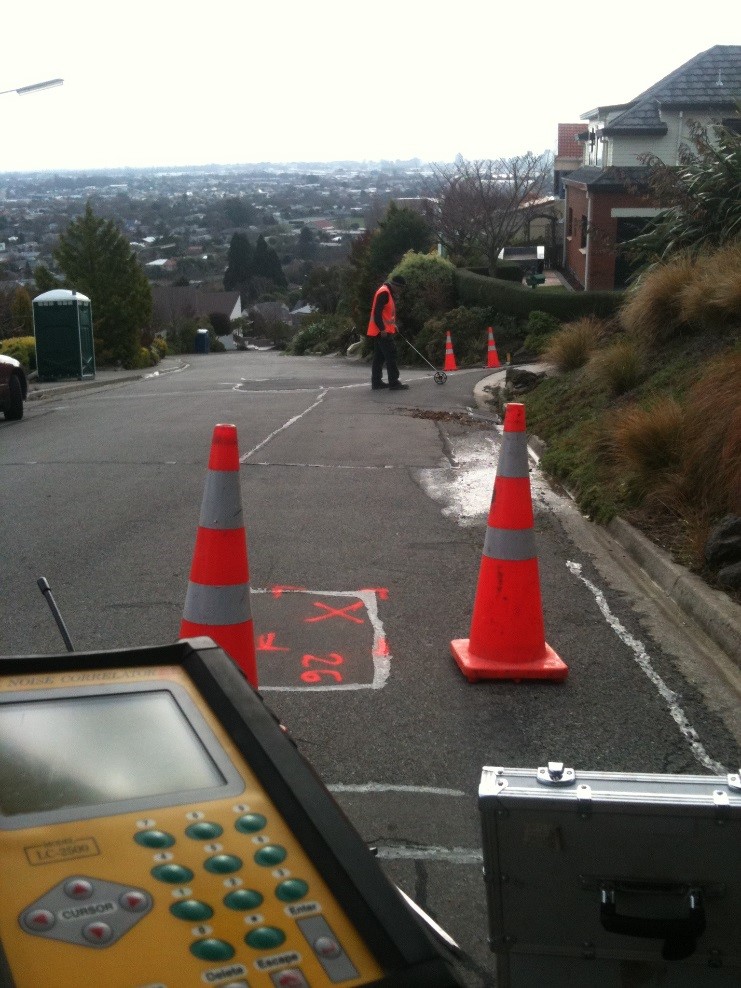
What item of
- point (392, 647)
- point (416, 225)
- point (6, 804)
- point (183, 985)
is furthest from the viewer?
point (416, 225)

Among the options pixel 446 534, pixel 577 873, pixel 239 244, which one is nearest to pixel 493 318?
pixel 446 534

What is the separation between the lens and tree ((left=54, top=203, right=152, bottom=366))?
45531 millimetres

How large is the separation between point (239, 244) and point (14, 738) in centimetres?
13045

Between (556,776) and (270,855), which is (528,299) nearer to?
(556,776)

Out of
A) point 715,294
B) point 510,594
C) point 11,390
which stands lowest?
point 11,390

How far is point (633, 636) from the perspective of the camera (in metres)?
6.70

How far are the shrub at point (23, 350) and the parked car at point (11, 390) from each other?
13302mm

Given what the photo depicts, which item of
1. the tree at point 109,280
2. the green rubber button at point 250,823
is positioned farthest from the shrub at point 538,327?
the green rubber button at point 250,823

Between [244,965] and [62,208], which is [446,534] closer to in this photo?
[244,965]

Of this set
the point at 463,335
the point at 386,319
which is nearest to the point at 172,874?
the point at 386,319

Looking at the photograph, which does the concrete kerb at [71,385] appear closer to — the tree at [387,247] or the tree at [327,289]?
the tree at [387,247]

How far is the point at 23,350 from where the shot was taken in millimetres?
32375

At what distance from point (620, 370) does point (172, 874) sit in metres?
11.8

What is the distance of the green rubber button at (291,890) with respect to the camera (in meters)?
1.73
